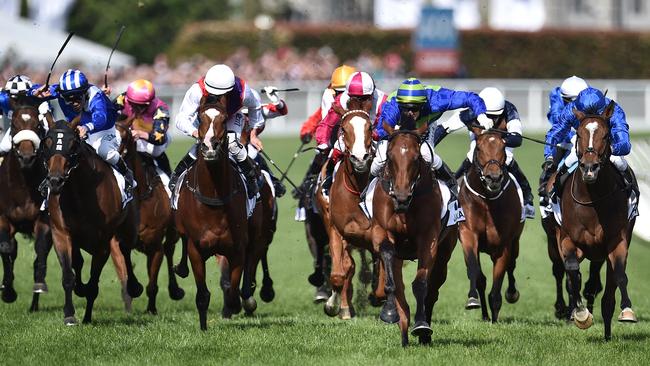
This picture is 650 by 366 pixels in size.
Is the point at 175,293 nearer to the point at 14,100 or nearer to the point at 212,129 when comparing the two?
the point at 14,100

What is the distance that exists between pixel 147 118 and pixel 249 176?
8.40 ft

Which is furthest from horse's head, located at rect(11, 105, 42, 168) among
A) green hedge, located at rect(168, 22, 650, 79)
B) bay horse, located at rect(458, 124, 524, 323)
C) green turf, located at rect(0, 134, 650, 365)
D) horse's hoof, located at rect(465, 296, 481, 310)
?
green hedge, located at rect(168, 22, 650, 79)

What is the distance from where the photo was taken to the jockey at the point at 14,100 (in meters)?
13.1

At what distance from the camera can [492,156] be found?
1265 centimetres

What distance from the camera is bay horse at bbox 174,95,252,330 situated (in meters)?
11.5

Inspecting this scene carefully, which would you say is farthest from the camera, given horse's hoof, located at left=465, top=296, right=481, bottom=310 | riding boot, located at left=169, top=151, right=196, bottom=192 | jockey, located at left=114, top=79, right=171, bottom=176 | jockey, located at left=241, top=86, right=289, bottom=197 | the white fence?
the white fence

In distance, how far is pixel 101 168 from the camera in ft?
40.3

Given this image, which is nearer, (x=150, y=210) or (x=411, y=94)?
(x=411, y=94)

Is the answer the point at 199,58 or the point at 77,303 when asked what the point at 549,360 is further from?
the point at 199,58

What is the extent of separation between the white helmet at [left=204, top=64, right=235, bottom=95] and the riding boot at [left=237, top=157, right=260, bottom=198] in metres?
0.76

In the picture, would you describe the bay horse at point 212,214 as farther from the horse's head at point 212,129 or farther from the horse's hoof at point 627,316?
the horse's hoof at point 627,316

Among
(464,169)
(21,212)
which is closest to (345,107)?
(464,169)

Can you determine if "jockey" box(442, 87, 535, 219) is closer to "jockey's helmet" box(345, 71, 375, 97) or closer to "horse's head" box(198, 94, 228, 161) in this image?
"jockey's helmet" box(345, 71, 375, 97)

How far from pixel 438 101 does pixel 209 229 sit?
2.12m
